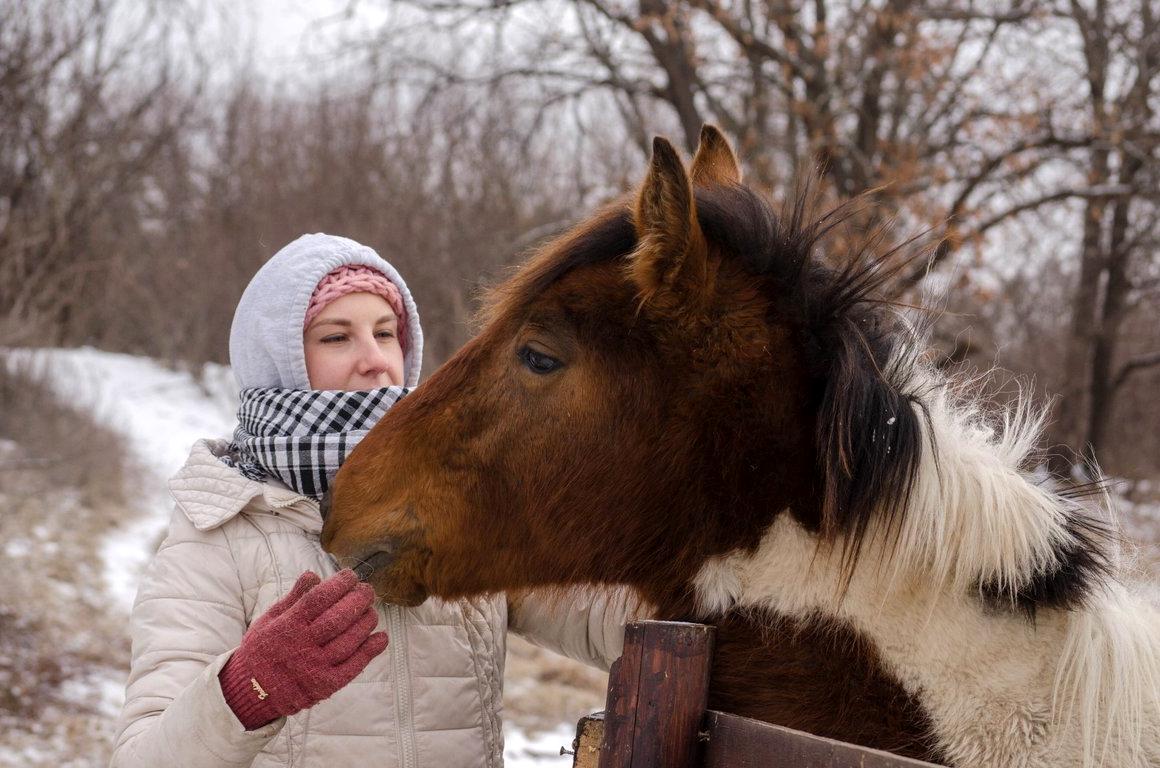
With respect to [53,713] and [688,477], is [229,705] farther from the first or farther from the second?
[53,713]

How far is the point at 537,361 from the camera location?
195 cm

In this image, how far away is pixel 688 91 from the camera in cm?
935

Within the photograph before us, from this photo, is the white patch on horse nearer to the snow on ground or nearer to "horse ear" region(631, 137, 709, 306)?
"horse ear" region(631, 137, 709, 306)

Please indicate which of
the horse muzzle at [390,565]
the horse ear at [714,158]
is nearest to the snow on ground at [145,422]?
the horse muzzle at [390,565]

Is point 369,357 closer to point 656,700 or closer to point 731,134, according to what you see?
point 656,700

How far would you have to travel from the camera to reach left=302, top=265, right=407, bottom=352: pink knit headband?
2.54 metres

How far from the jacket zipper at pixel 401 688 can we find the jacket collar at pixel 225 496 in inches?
11.2

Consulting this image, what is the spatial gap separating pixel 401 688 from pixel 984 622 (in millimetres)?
1253

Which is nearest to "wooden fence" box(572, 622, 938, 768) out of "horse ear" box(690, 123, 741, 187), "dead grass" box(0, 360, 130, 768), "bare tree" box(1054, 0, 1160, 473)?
"horse ear" box(690, 123, 741, 187)

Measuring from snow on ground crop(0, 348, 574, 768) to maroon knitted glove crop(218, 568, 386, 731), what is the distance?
406 cm

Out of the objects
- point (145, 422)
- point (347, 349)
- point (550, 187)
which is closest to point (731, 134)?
point (550, 187)

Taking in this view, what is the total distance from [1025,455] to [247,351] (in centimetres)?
184

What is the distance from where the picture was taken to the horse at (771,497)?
5.47 ft

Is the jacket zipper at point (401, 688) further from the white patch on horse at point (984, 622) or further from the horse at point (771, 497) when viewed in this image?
the white patch on horse at point (984, 622)
